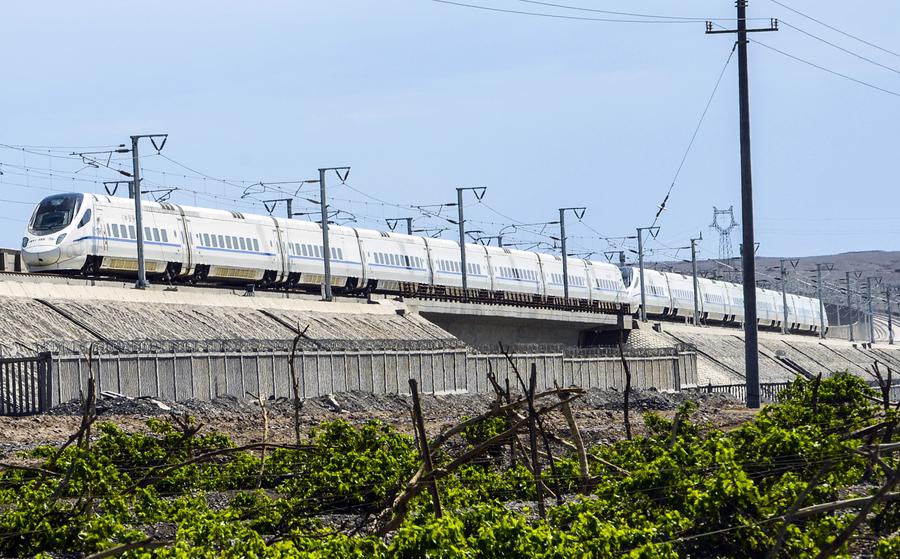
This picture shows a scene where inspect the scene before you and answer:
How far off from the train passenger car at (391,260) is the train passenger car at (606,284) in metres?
23.5

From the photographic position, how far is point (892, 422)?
15602 mm

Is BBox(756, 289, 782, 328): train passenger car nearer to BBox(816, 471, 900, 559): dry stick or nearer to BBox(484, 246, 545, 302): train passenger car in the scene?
BBox(484, 246, 545, 302): train passenger car

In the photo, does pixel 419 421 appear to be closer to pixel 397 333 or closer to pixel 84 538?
pixel 84 538

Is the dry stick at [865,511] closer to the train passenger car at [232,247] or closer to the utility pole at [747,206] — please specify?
the utility pole at [747,206]

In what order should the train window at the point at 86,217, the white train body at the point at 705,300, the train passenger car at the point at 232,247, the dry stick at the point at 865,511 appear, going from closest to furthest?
the dry stick at the point at 865,511 → the train window at the point at 86,217 → the train passenger car at the point at 232,247 → the white train body at the point at 705,300

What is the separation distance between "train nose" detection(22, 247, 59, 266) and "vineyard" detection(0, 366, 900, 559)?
104ft

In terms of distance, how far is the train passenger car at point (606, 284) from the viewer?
331 ft

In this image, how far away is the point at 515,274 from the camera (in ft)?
298

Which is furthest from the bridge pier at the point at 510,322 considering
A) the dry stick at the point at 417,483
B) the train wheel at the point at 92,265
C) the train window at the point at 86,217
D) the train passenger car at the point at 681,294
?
the dry stick at the point at 417,483

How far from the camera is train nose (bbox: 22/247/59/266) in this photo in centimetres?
5294

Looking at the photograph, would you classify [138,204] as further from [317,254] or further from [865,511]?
[865,511]

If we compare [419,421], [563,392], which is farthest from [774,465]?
[419,421]

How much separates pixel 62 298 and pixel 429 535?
38.9m

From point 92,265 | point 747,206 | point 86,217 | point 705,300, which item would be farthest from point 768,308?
point 747,206
